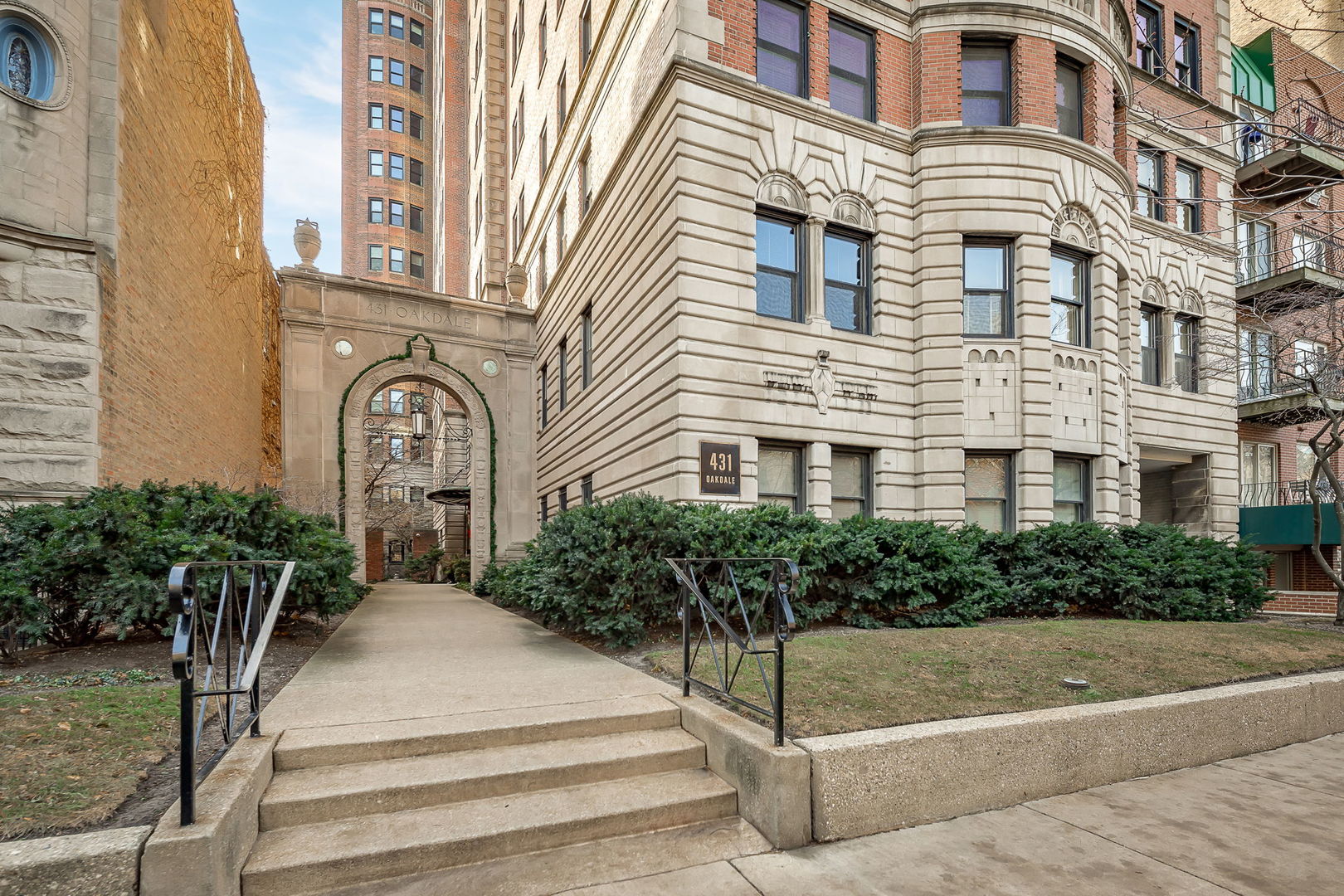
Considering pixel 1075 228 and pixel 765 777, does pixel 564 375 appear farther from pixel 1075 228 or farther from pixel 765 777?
pixel 765 777

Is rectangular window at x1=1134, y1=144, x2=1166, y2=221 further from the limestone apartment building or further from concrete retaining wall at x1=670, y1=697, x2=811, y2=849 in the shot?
concrete retaining wall at x1=670, y1=697, x2=811, y2=849

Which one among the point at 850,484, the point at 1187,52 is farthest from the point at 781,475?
the point at 1187,52

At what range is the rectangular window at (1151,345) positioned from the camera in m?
17.5

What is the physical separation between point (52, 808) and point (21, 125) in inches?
372

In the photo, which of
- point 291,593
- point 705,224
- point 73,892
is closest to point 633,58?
point 705,224

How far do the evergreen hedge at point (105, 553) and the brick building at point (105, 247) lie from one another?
2391 millimetres

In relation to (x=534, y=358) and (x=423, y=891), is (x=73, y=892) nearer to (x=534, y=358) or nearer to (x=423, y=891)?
(x=423, y=891)

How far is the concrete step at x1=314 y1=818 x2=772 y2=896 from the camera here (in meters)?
3.62

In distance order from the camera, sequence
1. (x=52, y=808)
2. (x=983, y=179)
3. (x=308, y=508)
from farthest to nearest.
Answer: (x=308, y=508) < (x=983, y=179) < (x=52, y=808)

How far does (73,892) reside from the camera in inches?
114

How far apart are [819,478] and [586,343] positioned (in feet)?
24.5

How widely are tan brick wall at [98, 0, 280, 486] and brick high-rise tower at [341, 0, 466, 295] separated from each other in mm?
29792

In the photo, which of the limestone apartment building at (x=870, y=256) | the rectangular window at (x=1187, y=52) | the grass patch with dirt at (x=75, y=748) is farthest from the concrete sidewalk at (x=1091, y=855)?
the rectangular window at (x=1187, y=52)

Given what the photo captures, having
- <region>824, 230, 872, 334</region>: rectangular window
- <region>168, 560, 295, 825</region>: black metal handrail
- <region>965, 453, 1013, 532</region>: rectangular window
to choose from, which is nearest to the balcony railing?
<region>965, 453, 1013, 532</region>: rectangular window
